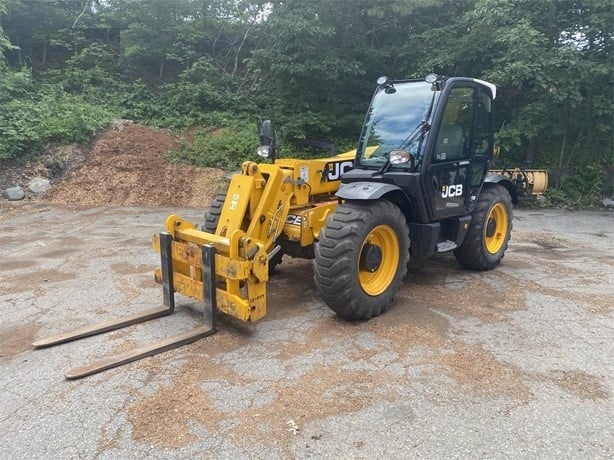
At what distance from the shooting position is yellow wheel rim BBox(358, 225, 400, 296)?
4410 mm

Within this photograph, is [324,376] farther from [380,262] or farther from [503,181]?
[503,181]

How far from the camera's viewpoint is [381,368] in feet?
11.6

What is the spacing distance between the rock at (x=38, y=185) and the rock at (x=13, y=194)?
0.90 ft

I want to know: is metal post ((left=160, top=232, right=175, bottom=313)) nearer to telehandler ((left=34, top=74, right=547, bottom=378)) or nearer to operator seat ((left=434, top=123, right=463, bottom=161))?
telehandler ((left=34, top=74, right=547, bottom=378))

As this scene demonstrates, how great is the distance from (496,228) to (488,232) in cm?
22

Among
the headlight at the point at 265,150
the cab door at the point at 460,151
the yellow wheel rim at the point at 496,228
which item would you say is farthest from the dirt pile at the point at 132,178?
the cab door at the point at 460,151

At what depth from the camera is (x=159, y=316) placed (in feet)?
14.4

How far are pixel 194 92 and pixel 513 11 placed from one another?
9458mm

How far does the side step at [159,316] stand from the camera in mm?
3479

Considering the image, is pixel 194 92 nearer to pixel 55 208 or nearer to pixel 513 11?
pixel 55 208

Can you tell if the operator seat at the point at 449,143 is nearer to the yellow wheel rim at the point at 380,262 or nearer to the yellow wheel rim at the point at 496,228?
the yellow wheel rim at the point at 380,262

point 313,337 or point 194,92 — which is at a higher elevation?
point 194,92

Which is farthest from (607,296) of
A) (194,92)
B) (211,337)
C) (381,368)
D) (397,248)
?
(194,92)

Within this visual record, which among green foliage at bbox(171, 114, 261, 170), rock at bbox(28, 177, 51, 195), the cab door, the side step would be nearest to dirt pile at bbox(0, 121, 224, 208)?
rock at bbox(28, 177, 51, 195)
